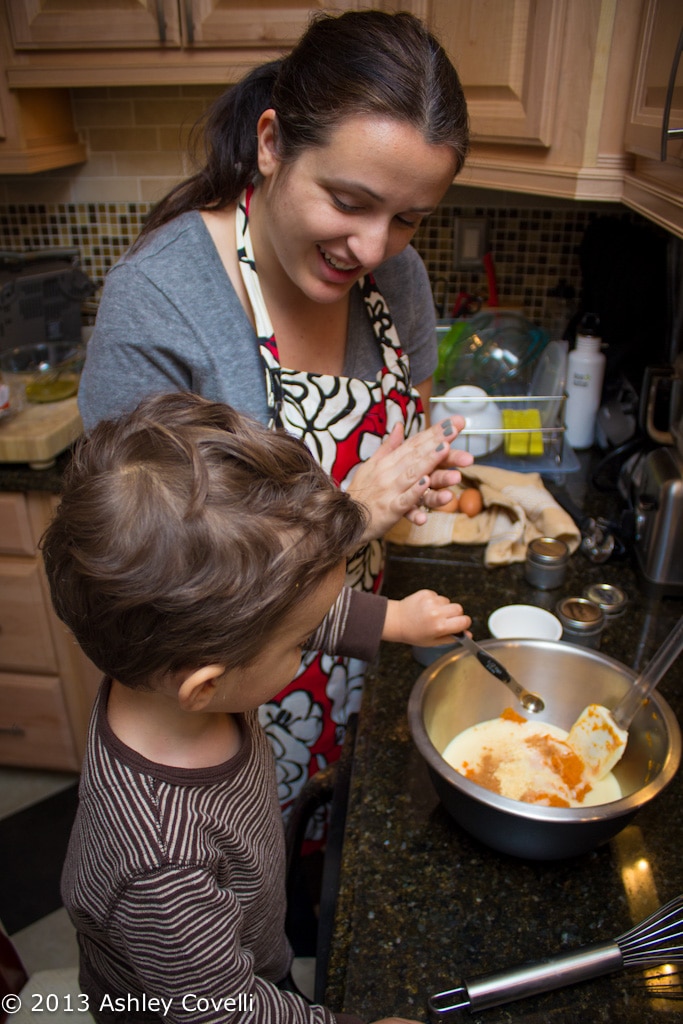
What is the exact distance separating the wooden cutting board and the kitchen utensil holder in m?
0.79

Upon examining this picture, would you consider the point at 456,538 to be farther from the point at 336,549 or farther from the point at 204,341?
the point at 336,549

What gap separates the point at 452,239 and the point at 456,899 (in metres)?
1.60

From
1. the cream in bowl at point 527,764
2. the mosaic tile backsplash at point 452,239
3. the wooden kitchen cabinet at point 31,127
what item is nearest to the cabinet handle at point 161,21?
the wooden kitchen cabinet at point 31,127

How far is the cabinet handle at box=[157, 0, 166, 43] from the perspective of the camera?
156 cm

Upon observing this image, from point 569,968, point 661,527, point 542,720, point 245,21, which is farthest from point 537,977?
point 245,21

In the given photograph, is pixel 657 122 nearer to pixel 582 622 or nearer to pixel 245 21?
pixel 582 622

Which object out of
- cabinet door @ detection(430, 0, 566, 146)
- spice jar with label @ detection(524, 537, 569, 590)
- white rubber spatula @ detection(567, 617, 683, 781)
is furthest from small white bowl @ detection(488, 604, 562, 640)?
cabinet door @ detection(430, 0, 566, 146)

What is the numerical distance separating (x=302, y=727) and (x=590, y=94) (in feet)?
3.61

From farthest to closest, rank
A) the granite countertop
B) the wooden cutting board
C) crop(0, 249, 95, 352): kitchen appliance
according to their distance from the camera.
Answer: crop(0, 249, 95, 352): kitchen appliance, the wooden cutting board, the granite countertop

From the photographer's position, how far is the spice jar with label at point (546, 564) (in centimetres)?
131

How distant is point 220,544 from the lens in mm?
604

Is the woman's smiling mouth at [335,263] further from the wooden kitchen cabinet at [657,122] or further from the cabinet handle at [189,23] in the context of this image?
the cabinet handle at [189,23]

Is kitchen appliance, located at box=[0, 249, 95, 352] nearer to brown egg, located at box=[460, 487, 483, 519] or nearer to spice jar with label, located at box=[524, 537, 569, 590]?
brown egg, located at box=[460, 487, 483, 519]

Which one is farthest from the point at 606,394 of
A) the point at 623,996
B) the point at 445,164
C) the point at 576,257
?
the point at 623,996
